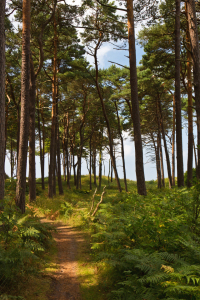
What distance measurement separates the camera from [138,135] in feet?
35.7

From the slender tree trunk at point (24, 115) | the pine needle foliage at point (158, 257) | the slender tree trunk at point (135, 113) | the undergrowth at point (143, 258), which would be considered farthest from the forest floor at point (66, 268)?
the slender tree trunk at point (135, 113)

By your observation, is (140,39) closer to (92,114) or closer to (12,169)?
(92,114)

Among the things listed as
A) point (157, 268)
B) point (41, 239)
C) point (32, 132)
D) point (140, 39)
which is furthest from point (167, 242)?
point (140, 39)

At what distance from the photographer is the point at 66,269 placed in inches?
210

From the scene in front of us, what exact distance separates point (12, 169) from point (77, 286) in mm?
34454

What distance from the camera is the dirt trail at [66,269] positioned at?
422 cm

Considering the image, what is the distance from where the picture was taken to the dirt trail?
4.22m

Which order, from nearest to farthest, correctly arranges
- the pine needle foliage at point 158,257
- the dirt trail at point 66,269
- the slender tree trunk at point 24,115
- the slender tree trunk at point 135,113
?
1. the pine needle foliage at point 158,257
2. the dirt trail at point 66,269
3. the slender tree trunk at point 24,115
4. the slender tree trunk at point 135,113

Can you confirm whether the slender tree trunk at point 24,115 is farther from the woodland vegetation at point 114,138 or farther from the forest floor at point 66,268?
the forest floor at point 66,268

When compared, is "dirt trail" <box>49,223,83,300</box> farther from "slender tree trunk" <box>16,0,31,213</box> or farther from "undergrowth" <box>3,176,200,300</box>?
"slender tree trunk" <box>16,0,31,213</box>

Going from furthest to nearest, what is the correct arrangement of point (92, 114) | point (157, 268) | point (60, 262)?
point (92, 114) → point (60, 262) → point (157, 268)

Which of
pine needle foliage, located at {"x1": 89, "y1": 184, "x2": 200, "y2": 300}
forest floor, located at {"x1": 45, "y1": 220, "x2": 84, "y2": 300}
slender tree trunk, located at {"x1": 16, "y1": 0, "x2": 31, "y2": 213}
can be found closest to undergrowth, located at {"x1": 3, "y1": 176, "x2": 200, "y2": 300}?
pine needle foliage, located at {"x1": 89, "y1": 184, "x2": 200, "y2": 300}

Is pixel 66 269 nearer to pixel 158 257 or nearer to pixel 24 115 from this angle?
pixel 158 257

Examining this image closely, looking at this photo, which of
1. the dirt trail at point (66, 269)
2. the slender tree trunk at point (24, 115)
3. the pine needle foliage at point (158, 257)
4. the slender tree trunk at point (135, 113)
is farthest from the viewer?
the slender tree trunk at point (135, 113)
